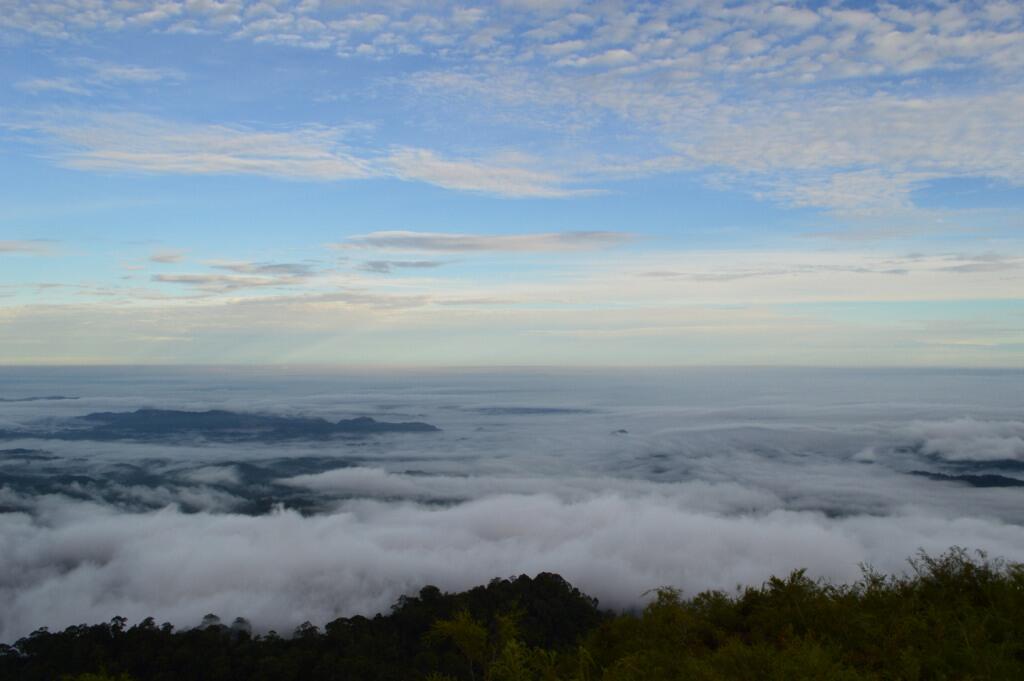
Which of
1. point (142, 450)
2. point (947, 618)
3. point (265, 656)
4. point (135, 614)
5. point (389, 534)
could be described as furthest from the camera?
point (142, 450)

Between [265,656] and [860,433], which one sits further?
[860,433]

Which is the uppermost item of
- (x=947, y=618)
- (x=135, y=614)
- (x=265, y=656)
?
(x=947, y=618)

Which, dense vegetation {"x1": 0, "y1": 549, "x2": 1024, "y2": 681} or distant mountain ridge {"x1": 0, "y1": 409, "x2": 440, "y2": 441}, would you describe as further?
distant mountain ridge {"x1": 0, "y1": 409, "x2": 440, "y2": 441}

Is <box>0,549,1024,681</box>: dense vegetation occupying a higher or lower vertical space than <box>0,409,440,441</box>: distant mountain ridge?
higher

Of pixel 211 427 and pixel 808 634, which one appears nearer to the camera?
pixel 808 634

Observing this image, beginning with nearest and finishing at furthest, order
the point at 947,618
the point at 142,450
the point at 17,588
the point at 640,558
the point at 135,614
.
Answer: the point at 947,618 < the point at 135,614 < the point at 17,588 < the point at 640,558 < the point at 142,450

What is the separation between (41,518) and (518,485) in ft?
153

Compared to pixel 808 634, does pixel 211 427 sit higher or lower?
lower

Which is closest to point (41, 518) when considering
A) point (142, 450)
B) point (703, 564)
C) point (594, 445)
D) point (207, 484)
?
point (207, 484)

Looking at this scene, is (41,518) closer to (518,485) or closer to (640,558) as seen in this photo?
(518,485)

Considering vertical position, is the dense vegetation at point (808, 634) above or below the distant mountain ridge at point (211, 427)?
above

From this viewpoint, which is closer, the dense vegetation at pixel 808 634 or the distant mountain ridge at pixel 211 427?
the dense vegetation at pixel 808 634

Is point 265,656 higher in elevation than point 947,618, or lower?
lower

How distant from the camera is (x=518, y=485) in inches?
3209
